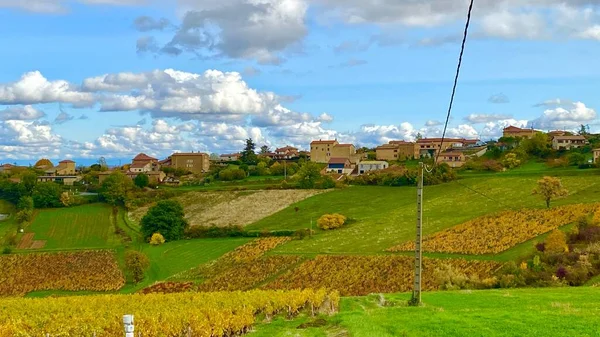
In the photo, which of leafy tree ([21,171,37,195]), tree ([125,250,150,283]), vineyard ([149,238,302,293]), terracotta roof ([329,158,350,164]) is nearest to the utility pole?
vineyard ([149,238,302,293])

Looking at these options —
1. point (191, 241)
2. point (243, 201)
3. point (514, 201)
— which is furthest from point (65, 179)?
point (514, 201)

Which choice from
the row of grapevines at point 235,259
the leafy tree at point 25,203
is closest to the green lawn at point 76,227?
the leafy tree at point 25,203

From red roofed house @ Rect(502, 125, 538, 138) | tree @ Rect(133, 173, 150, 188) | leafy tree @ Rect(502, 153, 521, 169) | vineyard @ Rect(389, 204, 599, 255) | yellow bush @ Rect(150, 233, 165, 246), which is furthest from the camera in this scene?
red roofed house @ Rect(502, 125, 538, 138)

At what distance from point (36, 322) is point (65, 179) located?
13679cm

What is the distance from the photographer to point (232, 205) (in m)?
111

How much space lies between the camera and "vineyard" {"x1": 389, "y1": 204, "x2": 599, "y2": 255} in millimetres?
63656

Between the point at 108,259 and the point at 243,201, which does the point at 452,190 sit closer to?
the point at 243,201

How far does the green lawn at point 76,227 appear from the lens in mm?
94625

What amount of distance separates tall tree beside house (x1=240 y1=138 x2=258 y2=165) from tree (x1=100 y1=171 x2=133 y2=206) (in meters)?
53.3

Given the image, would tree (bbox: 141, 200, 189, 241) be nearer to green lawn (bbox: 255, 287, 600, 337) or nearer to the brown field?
the brown field

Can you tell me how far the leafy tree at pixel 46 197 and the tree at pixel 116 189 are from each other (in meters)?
8.08

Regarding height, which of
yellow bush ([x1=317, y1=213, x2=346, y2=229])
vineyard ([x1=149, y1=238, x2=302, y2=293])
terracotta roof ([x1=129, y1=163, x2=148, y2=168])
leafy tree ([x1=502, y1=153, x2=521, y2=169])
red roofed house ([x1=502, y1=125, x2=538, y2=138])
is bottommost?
vineyard ([x1=149, y1=238, x2=302, y2=293])

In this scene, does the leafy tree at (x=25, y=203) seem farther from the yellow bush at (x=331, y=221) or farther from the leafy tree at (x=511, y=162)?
the leafy tree at (x=511, y=162)

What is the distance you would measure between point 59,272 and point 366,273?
40.2 meters
